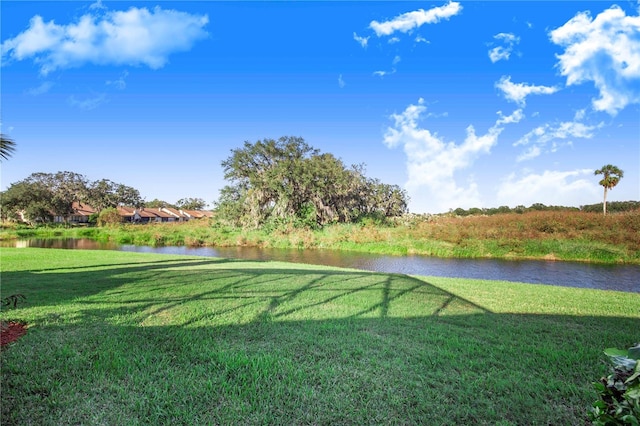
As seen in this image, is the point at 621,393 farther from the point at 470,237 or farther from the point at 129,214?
the point at 129,214

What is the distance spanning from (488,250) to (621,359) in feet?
70.4

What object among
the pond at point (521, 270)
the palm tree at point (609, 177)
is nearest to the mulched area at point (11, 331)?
the pond at point (521, 270)

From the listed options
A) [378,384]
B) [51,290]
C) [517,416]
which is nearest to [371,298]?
[378,384]

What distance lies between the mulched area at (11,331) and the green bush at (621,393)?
17.7ft

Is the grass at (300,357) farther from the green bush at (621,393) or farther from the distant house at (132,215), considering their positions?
the distant house at (132,215)

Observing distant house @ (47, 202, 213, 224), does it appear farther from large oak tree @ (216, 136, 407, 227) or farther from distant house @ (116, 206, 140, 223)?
large oak tree @ (216, 136, 407, 227)

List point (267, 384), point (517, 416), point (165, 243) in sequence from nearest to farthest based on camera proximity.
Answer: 1. point (517, 416)
2. point (267, 384)
3. point (165, 243)

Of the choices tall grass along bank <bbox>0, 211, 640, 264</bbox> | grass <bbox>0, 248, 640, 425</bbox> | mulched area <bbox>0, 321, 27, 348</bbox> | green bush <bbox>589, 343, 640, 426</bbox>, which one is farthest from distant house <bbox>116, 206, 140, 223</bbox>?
green bush <bbox>589, 343, 640, 426</bbox>

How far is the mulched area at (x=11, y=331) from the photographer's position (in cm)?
388

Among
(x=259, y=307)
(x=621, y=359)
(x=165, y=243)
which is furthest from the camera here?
(x=165, y=243)

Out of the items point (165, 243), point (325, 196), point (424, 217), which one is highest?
point (325, 196)

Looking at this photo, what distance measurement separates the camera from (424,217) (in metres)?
32.3

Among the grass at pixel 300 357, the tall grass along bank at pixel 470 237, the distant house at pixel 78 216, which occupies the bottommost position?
the grass at pixel 300 357

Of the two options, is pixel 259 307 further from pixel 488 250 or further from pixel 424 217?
pixel 424 217
